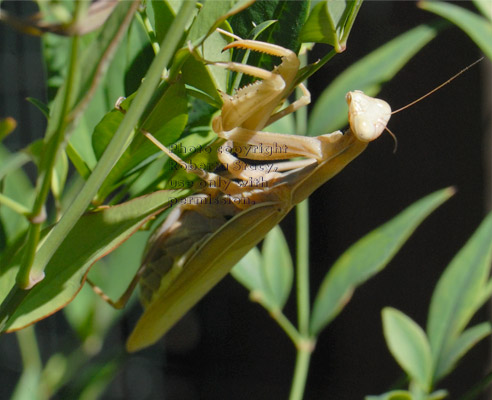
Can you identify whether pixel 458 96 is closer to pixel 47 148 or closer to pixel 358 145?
pixel 358 145

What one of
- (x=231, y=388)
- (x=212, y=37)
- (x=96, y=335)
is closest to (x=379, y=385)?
(x=231, y=388)

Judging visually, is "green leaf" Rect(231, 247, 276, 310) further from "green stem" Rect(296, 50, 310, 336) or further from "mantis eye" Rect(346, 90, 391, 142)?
"mantis eye" Rect(346, 90, 391, 142)

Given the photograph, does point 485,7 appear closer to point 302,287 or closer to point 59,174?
point 302,287

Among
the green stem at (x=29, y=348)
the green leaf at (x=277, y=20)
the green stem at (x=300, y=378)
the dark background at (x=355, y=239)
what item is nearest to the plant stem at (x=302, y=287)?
→ the green stem at (x=300, y=378)

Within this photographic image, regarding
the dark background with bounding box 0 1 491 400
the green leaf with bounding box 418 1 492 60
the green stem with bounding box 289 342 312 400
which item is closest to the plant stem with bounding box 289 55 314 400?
the green stem with bounding box 289 342 312 400

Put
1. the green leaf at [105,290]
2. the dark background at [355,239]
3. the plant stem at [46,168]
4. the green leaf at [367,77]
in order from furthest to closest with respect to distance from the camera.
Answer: the dark background at [355,239]
the green leaf at [105,290]
the green leaf at [367,77]
the plant stem at [46,168]

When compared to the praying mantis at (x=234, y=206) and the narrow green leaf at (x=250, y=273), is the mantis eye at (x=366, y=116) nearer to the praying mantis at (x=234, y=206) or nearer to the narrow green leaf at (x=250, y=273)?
the praying mantis at (x=234, y=206)
